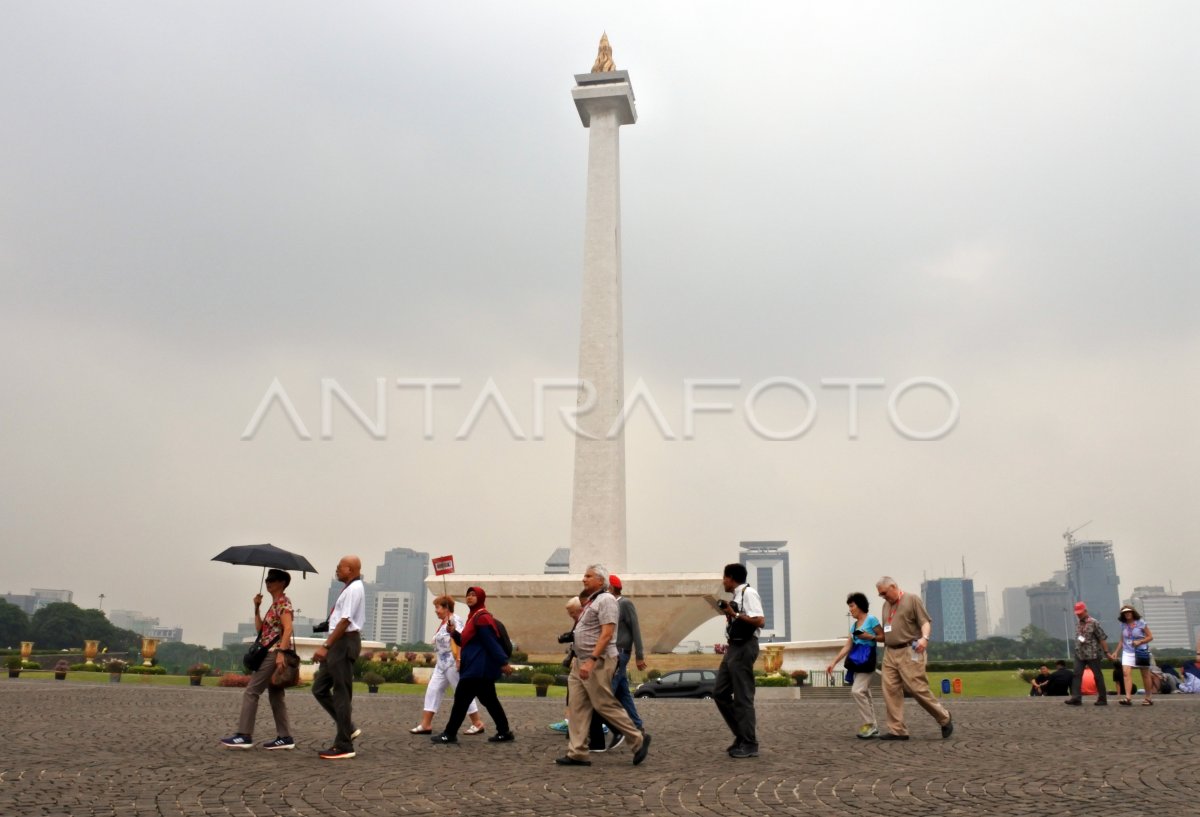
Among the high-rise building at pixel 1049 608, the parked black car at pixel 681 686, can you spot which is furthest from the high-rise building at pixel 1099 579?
the parked black car at pixel 681 686

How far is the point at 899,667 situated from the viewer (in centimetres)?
1034

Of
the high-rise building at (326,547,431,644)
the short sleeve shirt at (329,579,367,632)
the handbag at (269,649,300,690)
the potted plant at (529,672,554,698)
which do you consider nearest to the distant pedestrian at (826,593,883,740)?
the short sleeve shirt at (329,579,367,632)

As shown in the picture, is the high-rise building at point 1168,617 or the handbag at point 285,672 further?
the high-rise building at point 1168,617

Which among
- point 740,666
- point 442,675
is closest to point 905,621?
point 740,666

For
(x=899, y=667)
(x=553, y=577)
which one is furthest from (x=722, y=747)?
(x=553, y=577)

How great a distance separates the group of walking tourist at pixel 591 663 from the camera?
8398mm

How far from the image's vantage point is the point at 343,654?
8711mm

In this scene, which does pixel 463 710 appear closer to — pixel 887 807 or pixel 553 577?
pixel 887 807

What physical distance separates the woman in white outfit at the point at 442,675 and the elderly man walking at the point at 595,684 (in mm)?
2396

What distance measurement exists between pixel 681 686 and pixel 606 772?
15.4 meters

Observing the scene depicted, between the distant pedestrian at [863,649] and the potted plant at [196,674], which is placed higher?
the distant pedestrian at [863,649]

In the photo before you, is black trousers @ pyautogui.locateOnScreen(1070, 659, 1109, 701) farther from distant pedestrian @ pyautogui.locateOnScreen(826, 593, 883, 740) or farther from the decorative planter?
the decorative planter

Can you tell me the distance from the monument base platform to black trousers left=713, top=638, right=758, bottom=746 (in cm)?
2221

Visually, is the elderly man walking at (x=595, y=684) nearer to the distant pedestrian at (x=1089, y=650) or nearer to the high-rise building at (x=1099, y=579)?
the distant pedestrian at (x=1089, y=650)
